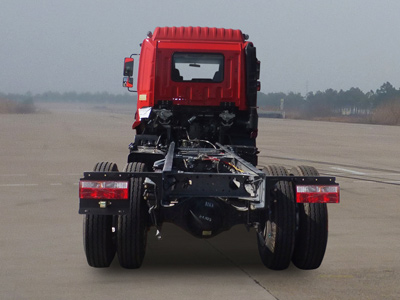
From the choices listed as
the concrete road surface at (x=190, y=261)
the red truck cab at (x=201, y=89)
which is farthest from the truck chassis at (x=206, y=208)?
the red truck cab at (x=201, y=89)

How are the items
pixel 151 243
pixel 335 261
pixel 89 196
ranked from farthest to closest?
pixel 151 243 < pixel 335 261 < pixel 89 196

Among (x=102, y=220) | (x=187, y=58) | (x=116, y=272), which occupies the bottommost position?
(x=116, y=272)

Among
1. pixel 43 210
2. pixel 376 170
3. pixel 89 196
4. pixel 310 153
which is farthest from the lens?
pixel 310 153

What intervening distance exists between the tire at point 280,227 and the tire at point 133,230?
128 centimetres

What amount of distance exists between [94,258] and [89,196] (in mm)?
795

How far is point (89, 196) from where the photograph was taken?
23.8ft

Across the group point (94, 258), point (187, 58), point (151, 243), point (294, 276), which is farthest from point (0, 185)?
point (294, 276)

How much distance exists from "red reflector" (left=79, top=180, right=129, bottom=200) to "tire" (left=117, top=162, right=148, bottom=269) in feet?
0.88

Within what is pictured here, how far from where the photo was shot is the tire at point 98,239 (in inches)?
298

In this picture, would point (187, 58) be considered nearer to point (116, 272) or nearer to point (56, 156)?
point (116, 272)

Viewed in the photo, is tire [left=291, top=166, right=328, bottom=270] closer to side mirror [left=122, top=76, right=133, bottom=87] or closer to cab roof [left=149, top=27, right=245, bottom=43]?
cab roof [left=149, top=27, right=245, bottom=43]

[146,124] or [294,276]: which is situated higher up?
[146,124]

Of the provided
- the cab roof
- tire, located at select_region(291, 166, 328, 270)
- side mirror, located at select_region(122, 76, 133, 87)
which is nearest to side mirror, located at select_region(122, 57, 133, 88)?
side mirror, located at select_region(122, 76, 133, 87)

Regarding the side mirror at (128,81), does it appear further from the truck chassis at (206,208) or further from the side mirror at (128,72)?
the truck chassis at (206,208)
